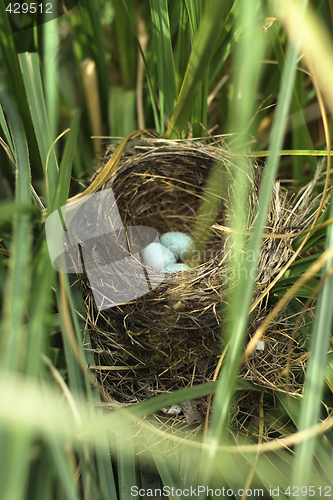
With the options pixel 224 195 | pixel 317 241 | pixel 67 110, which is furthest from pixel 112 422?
pixel 67 110

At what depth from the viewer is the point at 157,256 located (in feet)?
3.81

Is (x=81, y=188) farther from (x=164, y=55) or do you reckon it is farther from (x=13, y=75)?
(x=164, y=55)

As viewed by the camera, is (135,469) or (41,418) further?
(135,469)

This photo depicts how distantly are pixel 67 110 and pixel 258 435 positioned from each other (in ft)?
4.26

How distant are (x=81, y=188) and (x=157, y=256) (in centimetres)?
37

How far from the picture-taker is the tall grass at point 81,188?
0.51 meters

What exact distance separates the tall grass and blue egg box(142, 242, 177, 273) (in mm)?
338

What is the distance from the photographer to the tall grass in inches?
20.0

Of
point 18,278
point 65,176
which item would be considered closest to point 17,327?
point 18,278

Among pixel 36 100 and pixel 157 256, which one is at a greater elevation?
pixel 36 100

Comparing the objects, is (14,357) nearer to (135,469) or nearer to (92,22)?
(135,469)

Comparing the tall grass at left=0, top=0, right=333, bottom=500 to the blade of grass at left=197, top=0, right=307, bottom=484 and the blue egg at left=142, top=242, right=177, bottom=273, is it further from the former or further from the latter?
the blue egg at left=142, top=242, right=177, bottom=273

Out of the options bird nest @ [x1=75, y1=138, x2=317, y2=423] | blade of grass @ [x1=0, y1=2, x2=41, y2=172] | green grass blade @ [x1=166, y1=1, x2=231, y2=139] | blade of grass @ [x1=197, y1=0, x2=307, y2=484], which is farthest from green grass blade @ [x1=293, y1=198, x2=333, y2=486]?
blade of grass @ [x1=0, y1=2, x2=41, y2=172]

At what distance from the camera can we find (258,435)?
2.81 feet
